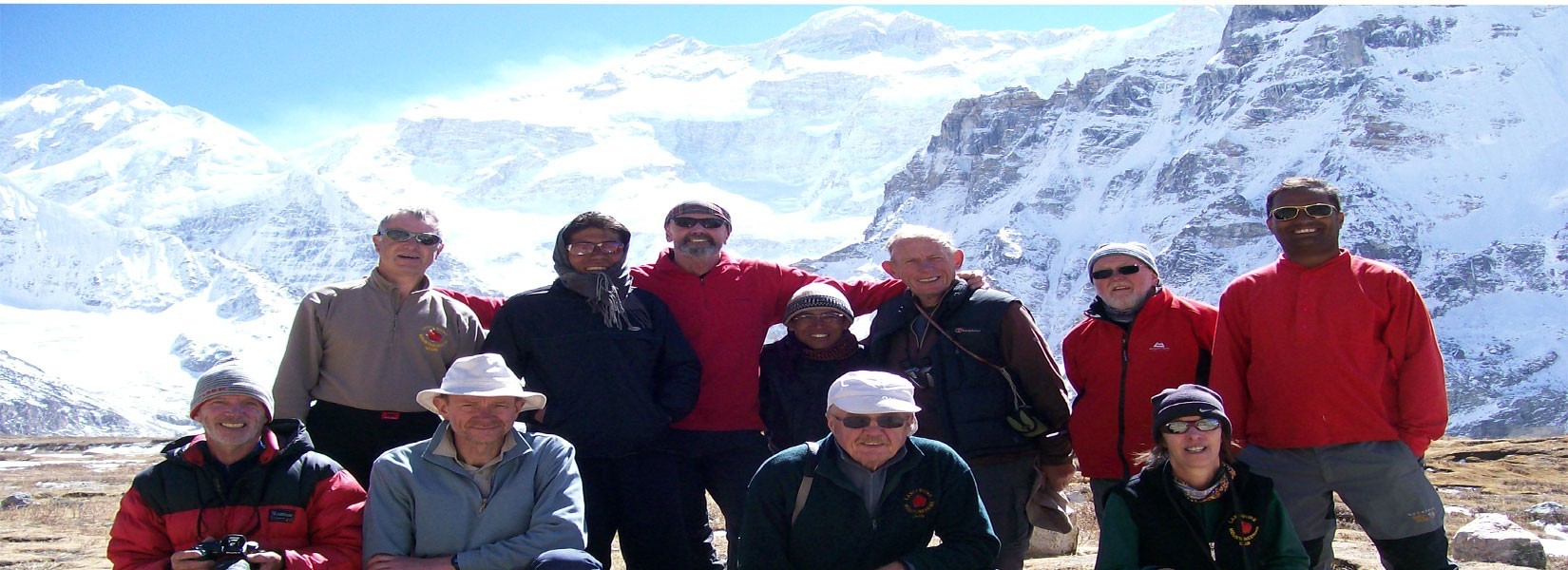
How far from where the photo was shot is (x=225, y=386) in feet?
17.5

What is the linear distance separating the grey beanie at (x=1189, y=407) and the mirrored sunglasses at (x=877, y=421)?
1091 millimetres

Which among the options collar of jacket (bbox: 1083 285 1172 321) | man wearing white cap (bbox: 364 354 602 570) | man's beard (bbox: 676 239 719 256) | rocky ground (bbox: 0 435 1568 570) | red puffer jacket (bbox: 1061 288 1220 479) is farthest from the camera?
rocky ground (bbox: 0 435 1568 570)

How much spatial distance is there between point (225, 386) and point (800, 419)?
2.85 meters

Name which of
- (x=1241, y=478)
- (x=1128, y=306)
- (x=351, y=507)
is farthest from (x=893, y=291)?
(x=351, y=507)

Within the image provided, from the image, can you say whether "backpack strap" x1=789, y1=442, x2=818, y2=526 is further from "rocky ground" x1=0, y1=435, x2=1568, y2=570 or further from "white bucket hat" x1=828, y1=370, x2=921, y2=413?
"rocky ground" x1=0, y1=435, x2=1568, y2=570

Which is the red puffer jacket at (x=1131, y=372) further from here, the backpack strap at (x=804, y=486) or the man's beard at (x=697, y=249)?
the man's beard at (x=697, y=249)

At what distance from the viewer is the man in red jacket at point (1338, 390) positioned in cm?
565

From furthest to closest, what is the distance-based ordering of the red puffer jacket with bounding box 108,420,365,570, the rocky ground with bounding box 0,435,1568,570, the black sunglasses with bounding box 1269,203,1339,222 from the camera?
the rocky ground with bounding box 0,435,1568,570 < the black sunglasses with bounding box 1269,203,1339,222 < the red puffer jacket with bounding box 108,420,365,570

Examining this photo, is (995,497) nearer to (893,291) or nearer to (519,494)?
(893,291)

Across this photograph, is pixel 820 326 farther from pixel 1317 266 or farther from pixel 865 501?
pixel 1317 266

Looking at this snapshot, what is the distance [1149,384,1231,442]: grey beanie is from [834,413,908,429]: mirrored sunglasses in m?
1.09

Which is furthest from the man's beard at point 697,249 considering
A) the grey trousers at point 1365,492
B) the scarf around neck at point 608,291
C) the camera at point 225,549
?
the grey trousers at point 1365,492

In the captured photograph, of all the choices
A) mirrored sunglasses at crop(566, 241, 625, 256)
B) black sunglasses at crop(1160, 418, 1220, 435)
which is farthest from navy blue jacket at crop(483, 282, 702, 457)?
black sunglasses at crop(1160, 418, 1220, 435)

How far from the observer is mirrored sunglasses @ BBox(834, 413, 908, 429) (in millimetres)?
5273
